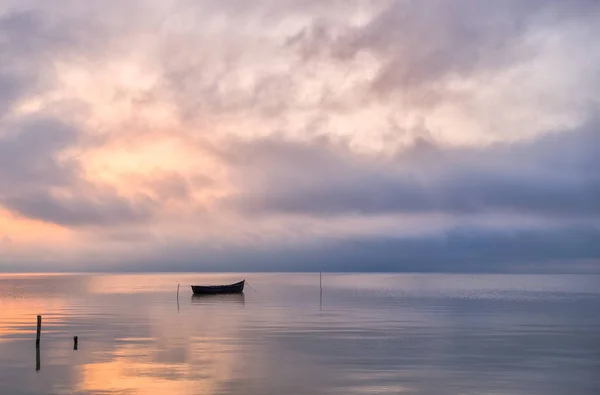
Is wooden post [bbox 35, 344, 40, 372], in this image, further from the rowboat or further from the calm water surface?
the rowboat

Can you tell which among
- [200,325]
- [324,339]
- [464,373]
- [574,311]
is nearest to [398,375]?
[464,373]

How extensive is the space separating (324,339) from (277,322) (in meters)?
18.2

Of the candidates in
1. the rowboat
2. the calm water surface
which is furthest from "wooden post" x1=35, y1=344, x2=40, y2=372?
the rowboat

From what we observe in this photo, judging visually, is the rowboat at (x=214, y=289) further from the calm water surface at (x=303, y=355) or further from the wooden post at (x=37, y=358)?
the wooden post at (x=37, y=358)

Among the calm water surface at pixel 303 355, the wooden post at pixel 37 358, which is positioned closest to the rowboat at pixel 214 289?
the calm water surface at pixel 303 355

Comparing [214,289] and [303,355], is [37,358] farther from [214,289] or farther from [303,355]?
[214,289]

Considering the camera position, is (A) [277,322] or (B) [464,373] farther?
(A) [277,322]

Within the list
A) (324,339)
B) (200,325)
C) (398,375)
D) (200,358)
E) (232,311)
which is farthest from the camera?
(232,311)

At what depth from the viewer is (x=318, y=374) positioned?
39.3m

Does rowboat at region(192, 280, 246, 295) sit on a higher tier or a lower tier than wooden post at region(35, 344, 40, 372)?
higher

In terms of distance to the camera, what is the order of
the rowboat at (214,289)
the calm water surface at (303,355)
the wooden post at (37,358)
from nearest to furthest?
the calm water surface at (303,355), the wooden post at (37,358), the rowboat at (214,289)

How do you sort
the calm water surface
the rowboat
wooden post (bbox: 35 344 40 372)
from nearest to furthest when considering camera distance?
the calm water surface < wooden post (bbox: 35 344 40 372) < the rowboat

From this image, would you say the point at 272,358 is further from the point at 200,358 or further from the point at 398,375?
the point at 398,375

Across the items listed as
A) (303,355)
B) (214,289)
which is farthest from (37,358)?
(214,289)
